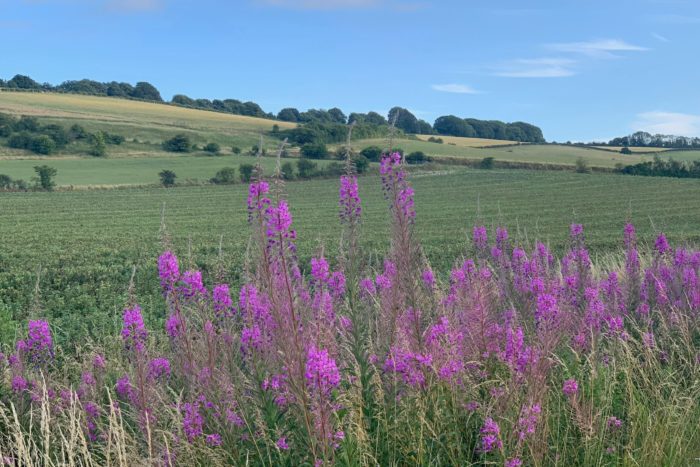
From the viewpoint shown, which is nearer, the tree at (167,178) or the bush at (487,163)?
the tree at (167,178)

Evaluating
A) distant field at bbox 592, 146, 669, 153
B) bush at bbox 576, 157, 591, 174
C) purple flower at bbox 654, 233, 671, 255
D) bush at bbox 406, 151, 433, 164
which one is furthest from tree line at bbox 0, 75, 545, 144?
purple flower at bbox 654, 233, 671, 255

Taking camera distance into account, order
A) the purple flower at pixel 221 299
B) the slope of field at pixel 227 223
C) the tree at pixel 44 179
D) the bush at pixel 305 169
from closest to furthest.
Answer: the purple flower at pixel 221 299
the slope of field at pixel 227 223
the tree at pixel 44 179
the bush at pixel 305 169

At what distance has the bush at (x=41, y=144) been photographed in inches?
2960

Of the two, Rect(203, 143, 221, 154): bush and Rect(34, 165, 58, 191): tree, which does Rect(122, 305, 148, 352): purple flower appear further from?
Rect(203, 143, 221, 154): bush

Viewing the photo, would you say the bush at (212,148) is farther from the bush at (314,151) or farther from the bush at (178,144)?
the bush at (314,151)

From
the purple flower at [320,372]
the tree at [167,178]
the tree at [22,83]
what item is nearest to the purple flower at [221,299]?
the purple flower at [320,372]

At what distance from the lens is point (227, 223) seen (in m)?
35.1

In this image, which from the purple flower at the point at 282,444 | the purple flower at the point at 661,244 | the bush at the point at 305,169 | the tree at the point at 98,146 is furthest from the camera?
the tree at the point at 98,146

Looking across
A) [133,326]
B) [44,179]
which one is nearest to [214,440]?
[133,326]

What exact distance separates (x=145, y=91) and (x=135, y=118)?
186 feet

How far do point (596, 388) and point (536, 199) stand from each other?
42.0 metres

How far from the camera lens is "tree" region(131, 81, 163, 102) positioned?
14750cm

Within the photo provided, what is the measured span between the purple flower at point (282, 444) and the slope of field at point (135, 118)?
3330 inches

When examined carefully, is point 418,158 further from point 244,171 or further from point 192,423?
point 192,423
